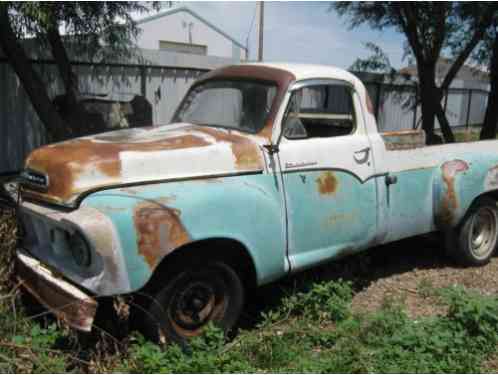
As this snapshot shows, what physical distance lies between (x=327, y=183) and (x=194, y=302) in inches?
56.6

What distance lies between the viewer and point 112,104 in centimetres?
930

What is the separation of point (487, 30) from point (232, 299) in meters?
10.4

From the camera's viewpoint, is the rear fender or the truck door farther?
the rear fender

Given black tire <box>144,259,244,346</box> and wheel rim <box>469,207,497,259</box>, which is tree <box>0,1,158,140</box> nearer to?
black tire <box>144,259,244,346</box>

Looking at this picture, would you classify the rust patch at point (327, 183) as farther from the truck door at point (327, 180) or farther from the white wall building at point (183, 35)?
the white wall building at point (183, 35)

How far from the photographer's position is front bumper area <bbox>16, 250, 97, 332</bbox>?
3.07 meters

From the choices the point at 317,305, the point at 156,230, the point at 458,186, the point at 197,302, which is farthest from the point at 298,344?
the point at 458,186

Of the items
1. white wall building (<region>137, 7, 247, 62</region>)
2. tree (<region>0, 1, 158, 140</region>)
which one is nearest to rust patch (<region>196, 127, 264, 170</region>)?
tree (<region>0, 1, 158, 140</region>)

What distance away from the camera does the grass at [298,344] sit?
330 centimetres

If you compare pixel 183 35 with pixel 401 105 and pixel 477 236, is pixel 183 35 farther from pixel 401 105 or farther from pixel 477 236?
pixel 477 236

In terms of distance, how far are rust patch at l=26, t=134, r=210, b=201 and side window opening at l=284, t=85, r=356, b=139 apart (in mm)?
910

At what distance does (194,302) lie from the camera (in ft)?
11.8

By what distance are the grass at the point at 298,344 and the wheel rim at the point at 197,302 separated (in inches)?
5.0

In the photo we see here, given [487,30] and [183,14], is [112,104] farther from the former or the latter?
[183,14]
